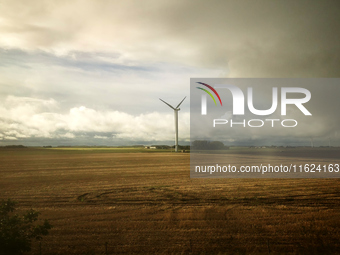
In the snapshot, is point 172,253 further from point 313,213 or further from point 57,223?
point 313,213

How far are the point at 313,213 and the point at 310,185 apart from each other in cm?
1933

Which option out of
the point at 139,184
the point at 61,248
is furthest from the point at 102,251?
the point at 139,184

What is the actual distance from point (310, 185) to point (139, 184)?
31.0m

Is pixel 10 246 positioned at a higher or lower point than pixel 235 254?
higher

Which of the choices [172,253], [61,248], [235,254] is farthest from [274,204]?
[61,248]

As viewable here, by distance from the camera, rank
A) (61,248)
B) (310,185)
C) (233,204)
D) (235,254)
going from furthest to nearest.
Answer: (310,185), (233,204), (61,248), (235,254)

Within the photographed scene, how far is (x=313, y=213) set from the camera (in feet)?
90.2

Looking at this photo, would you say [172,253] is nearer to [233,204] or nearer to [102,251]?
[102,251]

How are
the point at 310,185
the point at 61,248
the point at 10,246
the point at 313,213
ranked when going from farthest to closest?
the point at 310,185, the point at 313,213, the point at 61,248, the point at 10,246

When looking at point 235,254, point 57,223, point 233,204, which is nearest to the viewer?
point 235,254

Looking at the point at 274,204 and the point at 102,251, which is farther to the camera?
the point at 274,204

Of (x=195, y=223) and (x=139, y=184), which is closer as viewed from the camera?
(x=195, y=223)

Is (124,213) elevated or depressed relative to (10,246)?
depressed

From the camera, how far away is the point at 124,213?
28266 mm
